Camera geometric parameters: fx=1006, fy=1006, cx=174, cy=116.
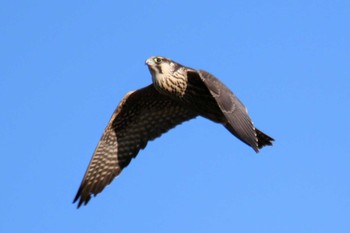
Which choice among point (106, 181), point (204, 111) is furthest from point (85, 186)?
point (204, 111)

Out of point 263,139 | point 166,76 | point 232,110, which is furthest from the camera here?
point 263,139

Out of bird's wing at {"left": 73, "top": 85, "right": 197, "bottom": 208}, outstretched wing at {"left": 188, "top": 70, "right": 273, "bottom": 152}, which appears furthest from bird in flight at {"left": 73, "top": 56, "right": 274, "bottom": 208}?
outstretched wing at {"left": 188, "top": 70, "right": 273, "bottom": 152}

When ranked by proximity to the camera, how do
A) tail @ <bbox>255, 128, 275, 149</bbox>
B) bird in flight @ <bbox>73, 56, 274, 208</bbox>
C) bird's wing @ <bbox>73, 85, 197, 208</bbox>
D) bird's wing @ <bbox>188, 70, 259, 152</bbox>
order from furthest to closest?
bird's wing @ <bbox>73, 85, 197, 208</bbox>, tail @ <bbox>255, 128, 275, 149</bbox>, bird in flight @ <bbox>73, 56, 274, 208</bbox>, bird's wing @ <bbox>188, 70, 259, 152</bbox>

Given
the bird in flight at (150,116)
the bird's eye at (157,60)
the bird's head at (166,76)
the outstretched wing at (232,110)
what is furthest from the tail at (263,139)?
the bird's eye at (157,60)

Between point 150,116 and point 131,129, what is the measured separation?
0.36 m

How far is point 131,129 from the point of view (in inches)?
623

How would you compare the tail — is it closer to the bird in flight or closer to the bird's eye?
the bird in flight

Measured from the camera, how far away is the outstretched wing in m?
13.4

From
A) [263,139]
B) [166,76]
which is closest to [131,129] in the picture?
[166,76]

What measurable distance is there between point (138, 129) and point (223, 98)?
2517mm

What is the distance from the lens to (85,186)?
609 inches

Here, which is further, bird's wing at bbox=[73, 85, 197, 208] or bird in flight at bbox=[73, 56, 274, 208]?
bird's wing at bbox=[73, 85, 197, 208]

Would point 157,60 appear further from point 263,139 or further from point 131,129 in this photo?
point 263,139

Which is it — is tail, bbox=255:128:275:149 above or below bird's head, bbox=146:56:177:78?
below
